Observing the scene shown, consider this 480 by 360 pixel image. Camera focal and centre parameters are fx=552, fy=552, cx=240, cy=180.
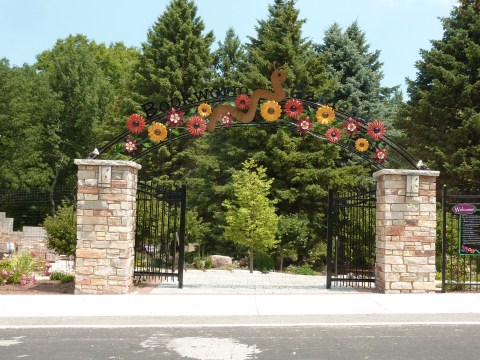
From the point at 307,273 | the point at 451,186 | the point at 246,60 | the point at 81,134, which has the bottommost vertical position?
the point at 307,273

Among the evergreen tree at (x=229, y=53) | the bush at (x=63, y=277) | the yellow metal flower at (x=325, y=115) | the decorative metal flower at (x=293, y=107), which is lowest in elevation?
the bush at (x=63, y=277)

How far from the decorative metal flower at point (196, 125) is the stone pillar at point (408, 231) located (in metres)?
4.35

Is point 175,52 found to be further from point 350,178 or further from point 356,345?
point 356,345

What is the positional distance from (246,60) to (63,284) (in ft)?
71.4

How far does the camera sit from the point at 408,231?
12047 mm

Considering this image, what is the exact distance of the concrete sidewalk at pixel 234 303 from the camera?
9375mm

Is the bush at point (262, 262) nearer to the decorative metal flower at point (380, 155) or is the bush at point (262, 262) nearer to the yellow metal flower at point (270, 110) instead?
the decorative metal flower at point (380, 155)

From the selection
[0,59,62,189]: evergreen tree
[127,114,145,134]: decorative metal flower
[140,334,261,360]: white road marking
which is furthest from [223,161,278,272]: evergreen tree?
[0,59,62,189]: evergreen tree

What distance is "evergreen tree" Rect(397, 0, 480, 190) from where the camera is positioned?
25.6 metres

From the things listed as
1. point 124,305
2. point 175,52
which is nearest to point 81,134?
point 175,52

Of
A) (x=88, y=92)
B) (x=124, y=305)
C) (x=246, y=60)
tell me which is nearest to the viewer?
(x=124, y=305)

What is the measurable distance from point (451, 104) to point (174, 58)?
53.4ft

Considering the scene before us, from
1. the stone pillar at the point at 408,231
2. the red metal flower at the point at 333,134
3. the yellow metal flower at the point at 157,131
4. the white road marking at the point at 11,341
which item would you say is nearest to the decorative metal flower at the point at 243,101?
the yellow metal flower at the point at 157,131

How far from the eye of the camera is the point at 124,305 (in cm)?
1009
